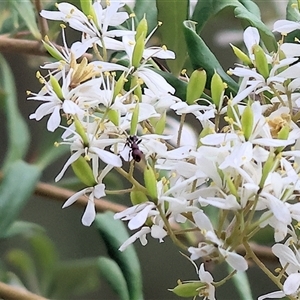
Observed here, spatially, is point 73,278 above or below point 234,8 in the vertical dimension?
below

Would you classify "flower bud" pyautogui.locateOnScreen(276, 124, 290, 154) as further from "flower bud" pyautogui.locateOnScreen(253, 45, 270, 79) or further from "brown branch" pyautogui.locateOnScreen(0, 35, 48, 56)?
"brown branch" pyautogui.locateOnScreen(0, 35, 48, 56)

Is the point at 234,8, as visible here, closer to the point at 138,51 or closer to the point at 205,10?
the point at 205,10

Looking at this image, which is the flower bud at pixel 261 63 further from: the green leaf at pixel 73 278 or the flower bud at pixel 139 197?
the green leaf at pixel 73 278

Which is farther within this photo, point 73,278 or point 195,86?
point 73,278

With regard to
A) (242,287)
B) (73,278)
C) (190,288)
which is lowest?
(73,278)

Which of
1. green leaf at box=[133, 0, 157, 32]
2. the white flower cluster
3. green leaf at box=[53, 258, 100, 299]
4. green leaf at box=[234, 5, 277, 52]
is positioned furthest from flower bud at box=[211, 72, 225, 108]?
green leaf at box=[53, 258, 100, 299]

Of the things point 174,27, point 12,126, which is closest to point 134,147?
point 174,27

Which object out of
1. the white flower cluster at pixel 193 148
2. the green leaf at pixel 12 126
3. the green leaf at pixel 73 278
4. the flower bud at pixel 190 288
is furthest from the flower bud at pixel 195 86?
the green leaf at pixel 73 278
